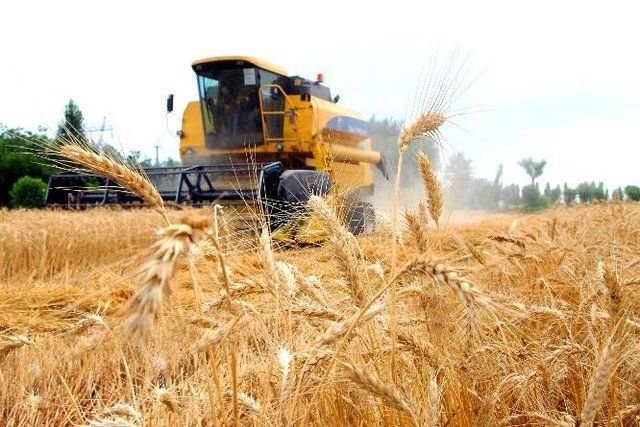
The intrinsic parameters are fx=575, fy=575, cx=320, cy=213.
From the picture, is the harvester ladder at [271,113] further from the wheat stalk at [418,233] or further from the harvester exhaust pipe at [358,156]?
the wheat stalk at [418,233]

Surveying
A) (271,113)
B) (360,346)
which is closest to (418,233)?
(360,346)

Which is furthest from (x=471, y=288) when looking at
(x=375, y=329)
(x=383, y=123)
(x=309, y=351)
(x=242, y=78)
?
(x=383, y=123)

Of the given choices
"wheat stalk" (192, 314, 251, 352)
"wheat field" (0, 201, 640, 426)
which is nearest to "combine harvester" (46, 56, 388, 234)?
"wheat field" (0, 201, 640, 426)

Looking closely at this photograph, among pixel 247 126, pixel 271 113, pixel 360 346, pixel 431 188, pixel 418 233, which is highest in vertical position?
pixel 271 113

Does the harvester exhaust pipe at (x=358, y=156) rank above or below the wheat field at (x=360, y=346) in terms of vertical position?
above

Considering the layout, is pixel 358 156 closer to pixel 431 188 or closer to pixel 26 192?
pixel 431 188

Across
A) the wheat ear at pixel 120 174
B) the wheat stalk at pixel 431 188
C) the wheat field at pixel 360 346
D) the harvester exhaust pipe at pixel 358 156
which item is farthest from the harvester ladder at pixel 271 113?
the wheat ear at pixel 120 174

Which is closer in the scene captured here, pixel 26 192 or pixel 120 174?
pixel 120 174

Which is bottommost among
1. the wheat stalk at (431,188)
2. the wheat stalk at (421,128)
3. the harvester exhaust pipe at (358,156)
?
the wheat stalk at (431,188)

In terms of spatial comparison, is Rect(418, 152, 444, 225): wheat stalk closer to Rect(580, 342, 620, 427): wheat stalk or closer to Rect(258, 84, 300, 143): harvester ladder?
Rect(580, 342, 620, 427): wheat stalk

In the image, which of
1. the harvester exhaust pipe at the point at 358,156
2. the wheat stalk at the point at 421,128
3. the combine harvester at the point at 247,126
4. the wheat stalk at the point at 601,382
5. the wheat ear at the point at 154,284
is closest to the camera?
the wheat ear at the point at 154,284

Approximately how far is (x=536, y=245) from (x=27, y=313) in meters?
3.63

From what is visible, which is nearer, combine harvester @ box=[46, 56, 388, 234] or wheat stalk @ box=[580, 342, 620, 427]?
wheat stalk @ box=[580, 342, 620, 427]

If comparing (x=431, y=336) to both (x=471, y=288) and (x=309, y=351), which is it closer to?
(x=309, y=351)
